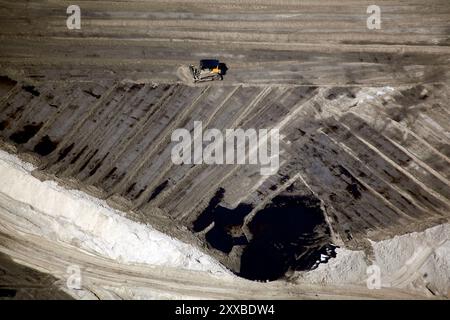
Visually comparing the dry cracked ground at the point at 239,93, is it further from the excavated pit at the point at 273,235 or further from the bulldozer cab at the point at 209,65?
the excavated pit at the point at 273,235

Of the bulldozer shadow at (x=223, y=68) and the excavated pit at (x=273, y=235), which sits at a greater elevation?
the bulldozer shadow at (x=223, y=68)

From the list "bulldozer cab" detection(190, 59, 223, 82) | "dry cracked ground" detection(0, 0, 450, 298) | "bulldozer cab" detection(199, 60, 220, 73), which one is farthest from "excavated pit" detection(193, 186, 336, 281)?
"bulldozer cab" detection(199, 60, 220, 73)

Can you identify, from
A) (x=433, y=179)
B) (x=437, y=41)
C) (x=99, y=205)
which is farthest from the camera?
(x=99, y=205)

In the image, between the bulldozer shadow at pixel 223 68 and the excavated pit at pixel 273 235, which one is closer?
the bulldozer shadow at pixel 223 68

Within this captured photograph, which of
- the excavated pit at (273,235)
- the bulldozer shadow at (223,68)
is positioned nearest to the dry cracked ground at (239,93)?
the bulldozer shadow at (223,68)

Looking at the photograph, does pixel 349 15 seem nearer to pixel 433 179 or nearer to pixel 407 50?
pixel 407 50

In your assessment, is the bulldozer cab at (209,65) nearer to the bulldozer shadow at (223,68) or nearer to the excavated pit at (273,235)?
the bulldozer shadow at (223,68)

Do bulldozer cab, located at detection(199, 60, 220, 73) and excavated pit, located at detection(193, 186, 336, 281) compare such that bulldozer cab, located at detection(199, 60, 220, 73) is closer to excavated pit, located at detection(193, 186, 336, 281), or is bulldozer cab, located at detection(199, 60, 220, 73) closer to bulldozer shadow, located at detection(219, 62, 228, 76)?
bulldozer shadow, located at detection(219, 62, 228, 76)

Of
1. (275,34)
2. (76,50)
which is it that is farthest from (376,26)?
(76,50)
